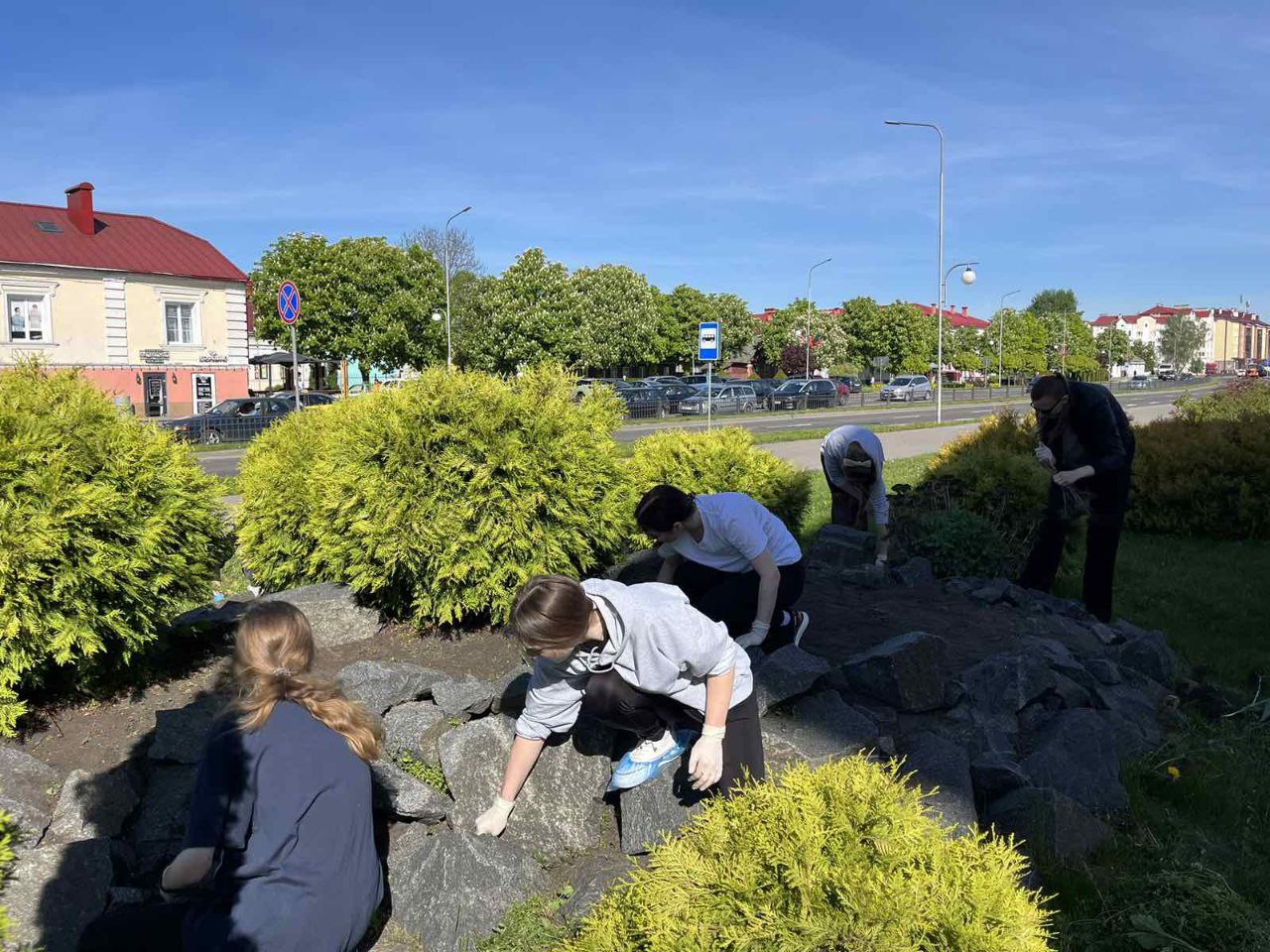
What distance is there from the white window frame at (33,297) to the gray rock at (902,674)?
3570 centimetres

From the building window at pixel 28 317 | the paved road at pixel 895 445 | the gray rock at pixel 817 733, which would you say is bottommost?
the gray rock at pixel 817 733

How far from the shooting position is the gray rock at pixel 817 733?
3.82m

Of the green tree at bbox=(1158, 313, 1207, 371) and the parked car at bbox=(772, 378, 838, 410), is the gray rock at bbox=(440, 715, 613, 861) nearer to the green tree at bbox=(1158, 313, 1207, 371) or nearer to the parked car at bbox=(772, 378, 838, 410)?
the parked car at bbox=(772, 378, 838, 410)

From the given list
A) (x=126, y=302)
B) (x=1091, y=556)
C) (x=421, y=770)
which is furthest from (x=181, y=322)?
(x=421, y=770)

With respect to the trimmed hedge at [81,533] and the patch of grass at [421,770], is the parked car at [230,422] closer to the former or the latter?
the trimmed hedge at [81,533]

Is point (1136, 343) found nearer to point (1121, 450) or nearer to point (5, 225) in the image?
point (5, 225)

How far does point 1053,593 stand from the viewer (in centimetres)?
761

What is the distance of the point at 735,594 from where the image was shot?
461 cm

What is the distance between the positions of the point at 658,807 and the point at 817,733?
31.2 inches

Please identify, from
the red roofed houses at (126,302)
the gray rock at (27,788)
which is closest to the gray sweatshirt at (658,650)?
the gray rock at (27,788)

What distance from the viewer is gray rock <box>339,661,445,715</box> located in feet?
14.3

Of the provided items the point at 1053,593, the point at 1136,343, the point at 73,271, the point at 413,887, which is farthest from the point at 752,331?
the point at 1136,343

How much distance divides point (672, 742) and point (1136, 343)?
15538 cm

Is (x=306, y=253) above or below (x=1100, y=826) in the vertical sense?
above
